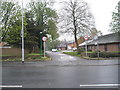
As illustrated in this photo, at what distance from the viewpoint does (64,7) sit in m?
26.8

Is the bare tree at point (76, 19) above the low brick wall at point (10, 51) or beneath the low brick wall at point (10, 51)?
above

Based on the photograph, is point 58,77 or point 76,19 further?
point 76,19

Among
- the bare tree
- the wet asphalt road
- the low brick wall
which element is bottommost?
the wet asphalt road

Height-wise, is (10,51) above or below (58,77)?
above

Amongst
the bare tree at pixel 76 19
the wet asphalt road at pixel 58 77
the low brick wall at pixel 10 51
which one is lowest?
the wet asphalt road at pixel 58 77

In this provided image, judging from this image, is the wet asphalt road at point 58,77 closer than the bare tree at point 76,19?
Yes

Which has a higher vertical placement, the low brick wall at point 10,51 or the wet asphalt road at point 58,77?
the low brick wall at point 10,51

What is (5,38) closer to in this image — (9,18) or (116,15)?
(9,18)

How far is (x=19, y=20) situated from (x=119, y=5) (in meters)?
17.3

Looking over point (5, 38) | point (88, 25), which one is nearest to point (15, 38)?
point (5, 38)

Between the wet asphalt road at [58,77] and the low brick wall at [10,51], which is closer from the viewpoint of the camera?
A: the wet asphalt road at [58,77]

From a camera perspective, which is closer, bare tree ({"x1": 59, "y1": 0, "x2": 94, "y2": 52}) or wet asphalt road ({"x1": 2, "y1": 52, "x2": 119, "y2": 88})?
wet asphalt road ({"x1": 2, "y1": 52, "x2": 119, "y2": 88})

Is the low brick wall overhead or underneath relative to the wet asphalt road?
overhead

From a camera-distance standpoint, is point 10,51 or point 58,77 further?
point 10,51
